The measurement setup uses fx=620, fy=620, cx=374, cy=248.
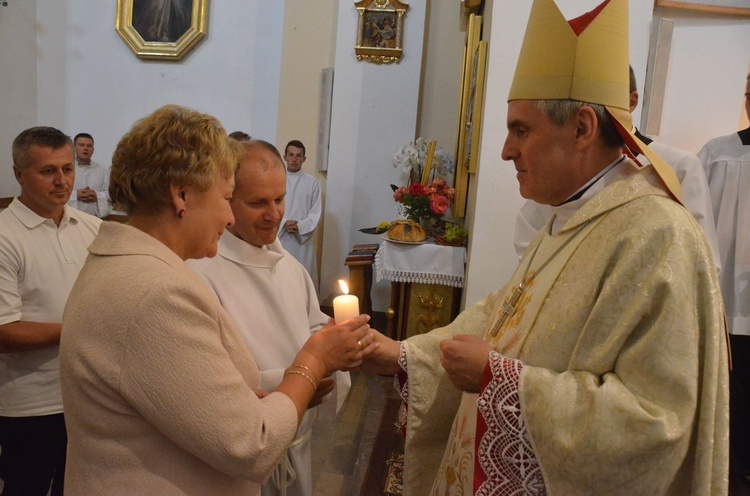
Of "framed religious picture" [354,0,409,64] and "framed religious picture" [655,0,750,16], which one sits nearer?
"framed religious picture" [655,0,750,16]

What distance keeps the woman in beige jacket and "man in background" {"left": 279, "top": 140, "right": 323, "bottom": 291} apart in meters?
5.87

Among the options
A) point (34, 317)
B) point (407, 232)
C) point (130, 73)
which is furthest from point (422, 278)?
point (130, 73)

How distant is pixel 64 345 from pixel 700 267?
1316mm

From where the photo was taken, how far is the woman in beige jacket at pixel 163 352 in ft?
3.76

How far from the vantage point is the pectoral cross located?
5.65 ft

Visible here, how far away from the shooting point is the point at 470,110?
4848 millimetres

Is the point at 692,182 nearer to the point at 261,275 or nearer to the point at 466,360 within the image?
the point at 466,360

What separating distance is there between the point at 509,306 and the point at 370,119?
5960 mm

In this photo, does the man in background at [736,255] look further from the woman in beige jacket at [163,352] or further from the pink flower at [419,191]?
the woman in beige jacket at [163,352]

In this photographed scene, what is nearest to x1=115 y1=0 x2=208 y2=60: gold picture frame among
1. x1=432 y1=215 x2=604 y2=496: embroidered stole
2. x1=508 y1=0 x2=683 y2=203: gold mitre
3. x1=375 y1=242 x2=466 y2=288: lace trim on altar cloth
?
x1=375 y1=242 x2=466 y2=288: lace trim on altar cloth

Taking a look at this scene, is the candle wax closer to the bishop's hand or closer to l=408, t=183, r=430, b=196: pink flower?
the bishop's hand

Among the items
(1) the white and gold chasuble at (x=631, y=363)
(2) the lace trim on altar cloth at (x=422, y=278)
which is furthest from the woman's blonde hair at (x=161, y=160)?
(2) the lace trim on altar cloth at (x=422, y=278)

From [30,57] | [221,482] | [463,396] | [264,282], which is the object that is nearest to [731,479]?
[463,396]

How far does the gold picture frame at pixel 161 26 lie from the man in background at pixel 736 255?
7.34 metres
